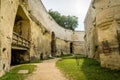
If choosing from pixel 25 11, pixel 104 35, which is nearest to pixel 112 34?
pixel 104 35

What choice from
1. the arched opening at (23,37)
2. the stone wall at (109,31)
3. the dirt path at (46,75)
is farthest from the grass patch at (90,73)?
the arched opening at (23,37)

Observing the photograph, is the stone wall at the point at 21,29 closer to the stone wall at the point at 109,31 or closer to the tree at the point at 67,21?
the stone wall at the point at 109,31

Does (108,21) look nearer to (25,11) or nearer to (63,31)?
(25,11)

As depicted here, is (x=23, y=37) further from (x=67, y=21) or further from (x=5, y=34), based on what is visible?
(x=67, y=21)

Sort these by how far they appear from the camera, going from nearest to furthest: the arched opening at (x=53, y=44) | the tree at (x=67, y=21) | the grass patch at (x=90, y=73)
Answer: the grass patch at (x=90, y=73)
the arched opening at (x=53, y=44)
the tree at (x=67, y=21)

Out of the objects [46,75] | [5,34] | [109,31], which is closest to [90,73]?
[46,75]

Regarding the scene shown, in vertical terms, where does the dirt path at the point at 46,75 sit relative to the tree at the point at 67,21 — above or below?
below

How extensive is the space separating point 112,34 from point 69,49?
2765cm

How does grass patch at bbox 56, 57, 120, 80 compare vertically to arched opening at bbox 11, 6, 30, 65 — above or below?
below

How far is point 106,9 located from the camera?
1138 cm

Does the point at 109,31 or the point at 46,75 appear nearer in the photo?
the point at 46,75

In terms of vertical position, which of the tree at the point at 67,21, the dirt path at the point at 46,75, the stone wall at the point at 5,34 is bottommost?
the dirt path at the point at 46,75

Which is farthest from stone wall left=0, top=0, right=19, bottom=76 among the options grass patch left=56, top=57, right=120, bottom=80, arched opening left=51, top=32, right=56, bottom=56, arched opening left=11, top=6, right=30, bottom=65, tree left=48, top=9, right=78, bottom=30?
tree left=48, top=9, right=78, bottom=30

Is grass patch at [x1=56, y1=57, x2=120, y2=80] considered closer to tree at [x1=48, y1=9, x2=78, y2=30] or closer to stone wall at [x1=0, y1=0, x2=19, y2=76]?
stone wall at [x1=0, y1=0, x2=19, y2=76]
